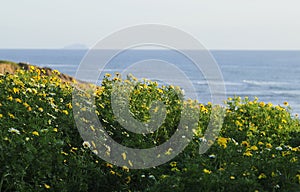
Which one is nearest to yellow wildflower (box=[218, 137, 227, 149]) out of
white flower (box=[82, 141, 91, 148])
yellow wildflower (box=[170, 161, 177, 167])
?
yellow wildflower (box=[170, 161, 177, 167])

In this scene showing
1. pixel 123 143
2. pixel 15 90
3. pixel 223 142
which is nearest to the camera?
pixel 223 142

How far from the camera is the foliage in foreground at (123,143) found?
5.45 meters

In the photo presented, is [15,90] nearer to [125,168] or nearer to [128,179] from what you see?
[125,168]

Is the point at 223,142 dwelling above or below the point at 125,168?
above

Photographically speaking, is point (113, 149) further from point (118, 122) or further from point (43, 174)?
point (43, 174)

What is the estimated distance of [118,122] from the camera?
7035 millimetres

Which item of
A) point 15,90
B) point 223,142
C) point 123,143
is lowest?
point 123,143

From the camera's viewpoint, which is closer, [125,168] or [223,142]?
[223,142]

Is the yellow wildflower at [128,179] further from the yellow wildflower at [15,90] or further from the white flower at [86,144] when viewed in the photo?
the yellow wildflower at [15,90]

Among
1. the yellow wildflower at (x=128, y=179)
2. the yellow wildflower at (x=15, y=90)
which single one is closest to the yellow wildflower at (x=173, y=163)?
the yellow wildflower at (x=128, y=179)

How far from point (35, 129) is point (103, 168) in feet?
3.14

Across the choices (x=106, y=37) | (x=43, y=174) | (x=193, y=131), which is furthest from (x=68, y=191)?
(x=106, y=37)

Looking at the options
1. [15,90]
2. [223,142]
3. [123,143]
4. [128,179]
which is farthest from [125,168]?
[15,90]

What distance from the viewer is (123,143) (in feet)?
21.7
